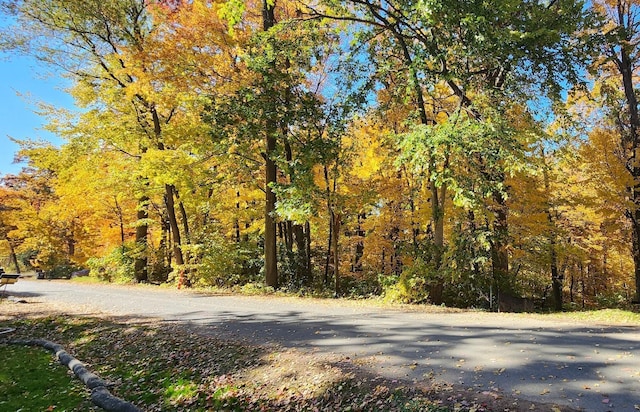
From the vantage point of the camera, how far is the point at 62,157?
Result: 1806 centimetres

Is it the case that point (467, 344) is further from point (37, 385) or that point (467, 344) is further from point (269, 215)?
point (269, 215)

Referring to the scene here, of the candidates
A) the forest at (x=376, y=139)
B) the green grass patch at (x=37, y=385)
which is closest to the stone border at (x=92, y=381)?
the green grass patch at (x=37, y=385)

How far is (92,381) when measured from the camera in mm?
6566

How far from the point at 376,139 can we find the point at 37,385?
41.2ft

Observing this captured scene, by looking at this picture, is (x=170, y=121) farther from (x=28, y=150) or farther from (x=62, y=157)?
(x=28, y=150)

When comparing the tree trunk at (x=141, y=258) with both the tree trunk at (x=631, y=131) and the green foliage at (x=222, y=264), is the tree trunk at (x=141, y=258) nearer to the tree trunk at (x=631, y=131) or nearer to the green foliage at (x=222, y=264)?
the green foliage at (x=222, y=264)

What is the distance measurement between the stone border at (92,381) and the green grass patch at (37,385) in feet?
0.34

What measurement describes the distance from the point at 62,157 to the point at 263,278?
999 centimetres

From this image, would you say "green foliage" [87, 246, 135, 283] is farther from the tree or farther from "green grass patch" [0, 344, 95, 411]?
the tree

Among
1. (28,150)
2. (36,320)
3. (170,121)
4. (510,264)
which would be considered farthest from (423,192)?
(28,150)

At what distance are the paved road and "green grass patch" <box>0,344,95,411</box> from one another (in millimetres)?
2618

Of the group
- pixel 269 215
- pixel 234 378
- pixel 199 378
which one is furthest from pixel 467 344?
pixel 269 215

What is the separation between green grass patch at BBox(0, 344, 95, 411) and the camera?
6.08 m

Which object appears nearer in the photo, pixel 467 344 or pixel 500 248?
pixel 467 344
